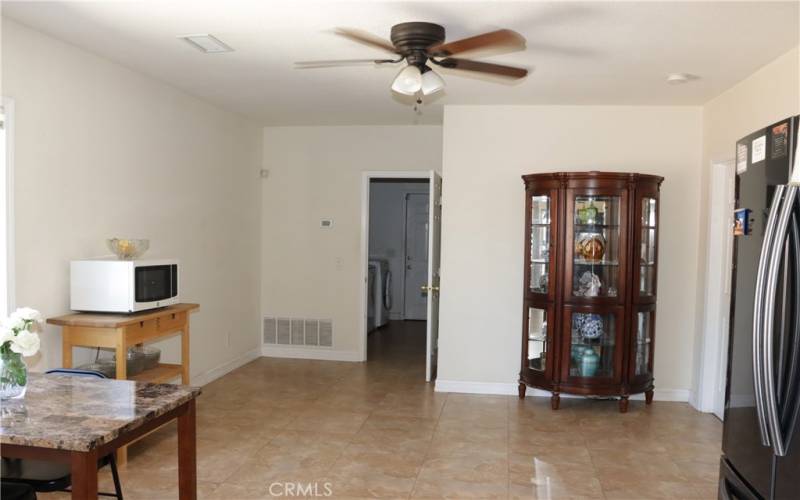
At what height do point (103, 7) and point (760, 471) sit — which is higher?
point (103, 7)

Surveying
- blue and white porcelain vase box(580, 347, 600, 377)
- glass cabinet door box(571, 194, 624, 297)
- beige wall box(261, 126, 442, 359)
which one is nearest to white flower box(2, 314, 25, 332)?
glass cabinet door box(571, 194, 624, 297)

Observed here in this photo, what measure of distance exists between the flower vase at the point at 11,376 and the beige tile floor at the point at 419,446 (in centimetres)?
120

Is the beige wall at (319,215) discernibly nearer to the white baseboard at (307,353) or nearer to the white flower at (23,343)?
the white baseboard at (307,353)

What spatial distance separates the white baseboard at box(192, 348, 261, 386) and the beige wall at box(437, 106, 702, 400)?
207cm

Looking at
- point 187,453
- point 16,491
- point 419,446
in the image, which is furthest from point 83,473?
point 419,446

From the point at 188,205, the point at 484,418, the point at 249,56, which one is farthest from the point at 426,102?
the point at 484,418

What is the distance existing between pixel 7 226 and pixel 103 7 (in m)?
1.25

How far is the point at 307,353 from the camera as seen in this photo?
655 centimetres

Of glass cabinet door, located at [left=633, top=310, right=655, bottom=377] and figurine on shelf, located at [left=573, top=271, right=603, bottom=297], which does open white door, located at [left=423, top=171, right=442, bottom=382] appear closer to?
figurine on shelf, located at [left=573, top=271, right=603, bottom=297]

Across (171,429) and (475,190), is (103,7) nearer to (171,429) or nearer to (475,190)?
(171,429)

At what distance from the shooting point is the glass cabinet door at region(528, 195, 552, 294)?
4.82 m

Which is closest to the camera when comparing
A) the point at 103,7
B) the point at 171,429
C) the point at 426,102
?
the point at 103,7

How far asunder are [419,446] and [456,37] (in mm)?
2530

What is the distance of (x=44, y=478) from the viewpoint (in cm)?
220
